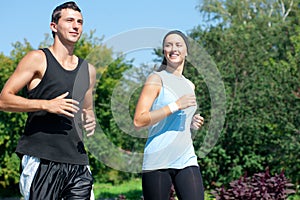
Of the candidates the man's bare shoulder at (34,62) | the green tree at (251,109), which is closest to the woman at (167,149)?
the man's bare shoulder at (34,62)

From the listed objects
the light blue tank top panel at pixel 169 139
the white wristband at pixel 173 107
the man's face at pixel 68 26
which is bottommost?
the light blue tank top panel at pixel 169 139

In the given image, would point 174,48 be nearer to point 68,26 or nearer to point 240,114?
point 68,26

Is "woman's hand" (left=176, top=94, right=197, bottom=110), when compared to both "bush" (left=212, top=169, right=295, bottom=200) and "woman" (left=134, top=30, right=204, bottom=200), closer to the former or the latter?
"woman" (left=134, top=30, right=204, bottom=200)

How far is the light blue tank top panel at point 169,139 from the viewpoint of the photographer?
3717mm

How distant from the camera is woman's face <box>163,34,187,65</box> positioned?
3.86 m

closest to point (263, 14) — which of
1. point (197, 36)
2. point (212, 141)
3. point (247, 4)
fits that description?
A: point (247, 4)

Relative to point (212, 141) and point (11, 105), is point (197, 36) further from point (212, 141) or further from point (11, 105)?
point (11, 105)

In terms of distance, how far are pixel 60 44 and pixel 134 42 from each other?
0.47 metres

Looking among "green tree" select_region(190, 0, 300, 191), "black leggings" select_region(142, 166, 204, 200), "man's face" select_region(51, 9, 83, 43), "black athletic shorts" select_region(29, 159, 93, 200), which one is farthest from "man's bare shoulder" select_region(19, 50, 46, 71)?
"green tree" select_region(190, 0, 300, 191)

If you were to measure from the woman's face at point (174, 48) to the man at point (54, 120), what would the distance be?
625mm

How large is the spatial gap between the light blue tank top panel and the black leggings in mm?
42

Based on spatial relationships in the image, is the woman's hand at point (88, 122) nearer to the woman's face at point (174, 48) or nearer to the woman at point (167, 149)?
the woman at point (167, 149)

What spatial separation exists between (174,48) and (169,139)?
0.62 metres

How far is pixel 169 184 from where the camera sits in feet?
12.3
